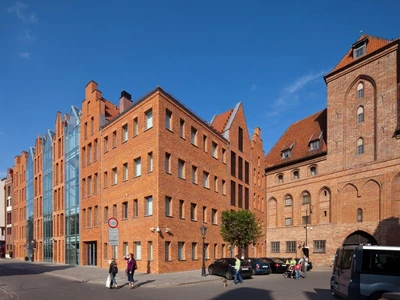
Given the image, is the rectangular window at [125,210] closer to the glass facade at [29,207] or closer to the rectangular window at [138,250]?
the rectangular window at [138,250]

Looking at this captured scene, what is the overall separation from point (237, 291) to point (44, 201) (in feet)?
119

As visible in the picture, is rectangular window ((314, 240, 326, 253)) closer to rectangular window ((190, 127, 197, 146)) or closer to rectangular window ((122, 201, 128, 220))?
rectangular window ((190, 127, 197, 146))

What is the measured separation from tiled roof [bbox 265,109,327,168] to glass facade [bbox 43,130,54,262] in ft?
93.1

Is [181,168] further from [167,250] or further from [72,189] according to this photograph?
[72,189]

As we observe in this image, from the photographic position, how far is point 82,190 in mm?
35312

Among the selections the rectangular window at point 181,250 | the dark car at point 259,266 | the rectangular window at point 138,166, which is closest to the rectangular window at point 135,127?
the rectangular window at point 138,166

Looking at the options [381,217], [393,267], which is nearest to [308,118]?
[381,217]

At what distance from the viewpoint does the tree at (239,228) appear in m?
29.7

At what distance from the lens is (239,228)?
29.6m

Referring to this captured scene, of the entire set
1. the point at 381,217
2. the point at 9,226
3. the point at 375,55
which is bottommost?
the point at 9,226

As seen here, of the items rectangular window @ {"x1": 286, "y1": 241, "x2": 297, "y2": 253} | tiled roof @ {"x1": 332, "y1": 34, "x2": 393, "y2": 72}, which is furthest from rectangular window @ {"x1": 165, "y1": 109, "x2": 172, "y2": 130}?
rectangular window @ {"x1": 286, "y1": 241, "x2": 297, "y2": 253}

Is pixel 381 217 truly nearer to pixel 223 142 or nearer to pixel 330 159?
pixel 330 159

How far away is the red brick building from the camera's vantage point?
1438 inches

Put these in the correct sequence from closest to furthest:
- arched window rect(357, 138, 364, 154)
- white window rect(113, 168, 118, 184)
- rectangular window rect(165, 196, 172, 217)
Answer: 1. rectangular window rect(165, 196, 172, 217)
2. white window rect(113, 168, 118, 184)
3. arched window rect(357, 138, 364, 154)
